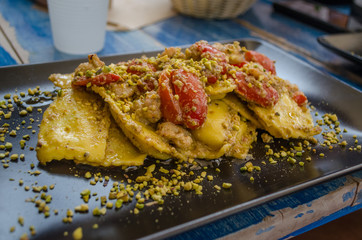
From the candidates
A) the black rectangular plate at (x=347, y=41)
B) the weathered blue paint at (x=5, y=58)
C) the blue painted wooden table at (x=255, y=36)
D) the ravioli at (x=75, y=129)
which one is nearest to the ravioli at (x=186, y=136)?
the ravioli at (x=75, y=129)

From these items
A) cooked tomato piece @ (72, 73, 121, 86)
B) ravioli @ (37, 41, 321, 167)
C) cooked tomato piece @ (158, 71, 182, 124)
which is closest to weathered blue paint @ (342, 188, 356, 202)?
ravioli @ (37, 41, 321, 167)

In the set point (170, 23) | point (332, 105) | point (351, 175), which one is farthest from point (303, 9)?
point (351, 175)

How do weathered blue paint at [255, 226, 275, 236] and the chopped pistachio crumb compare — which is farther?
weathered blue paint at [255, 226, 275, 236]

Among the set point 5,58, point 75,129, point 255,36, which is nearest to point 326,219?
point 75,129

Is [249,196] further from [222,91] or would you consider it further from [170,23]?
[170,23]

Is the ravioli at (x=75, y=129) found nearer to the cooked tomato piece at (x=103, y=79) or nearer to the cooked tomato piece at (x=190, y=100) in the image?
the cooked tomato piece at (x=103, y=79)

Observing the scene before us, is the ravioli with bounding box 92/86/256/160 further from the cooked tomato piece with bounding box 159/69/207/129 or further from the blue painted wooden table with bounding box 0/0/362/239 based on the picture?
the blue painted wooden table with bounding box 0/0/362/239

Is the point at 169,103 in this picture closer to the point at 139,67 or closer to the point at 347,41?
the point at 139,67
